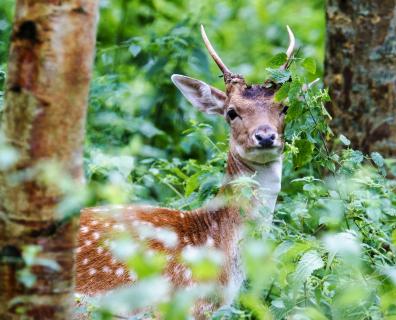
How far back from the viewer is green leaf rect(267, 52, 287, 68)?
4688 millimetres

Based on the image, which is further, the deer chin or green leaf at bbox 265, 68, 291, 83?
the deer chin

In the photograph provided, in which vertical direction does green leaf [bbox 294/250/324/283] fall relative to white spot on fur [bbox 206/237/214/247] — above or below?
above

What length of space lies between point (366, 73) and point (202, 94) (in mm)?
1260

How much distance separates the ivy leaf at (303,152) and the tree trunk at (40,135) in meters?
1.98

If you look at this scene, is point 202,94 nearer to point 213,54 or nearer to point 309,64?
point 213,54

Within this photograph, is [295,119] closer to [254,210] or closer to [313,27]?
[254,210]

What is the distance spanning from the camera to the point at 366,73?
21.7 feet

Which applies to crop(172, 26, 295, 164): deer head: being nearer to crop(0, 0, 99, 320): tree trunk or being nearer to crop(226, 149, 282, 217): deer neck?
crop(226, 149, 282, 217): deer neck

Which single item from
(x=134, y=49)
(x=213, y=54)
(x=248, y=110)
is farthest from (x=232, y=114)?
(x=134, y=49)

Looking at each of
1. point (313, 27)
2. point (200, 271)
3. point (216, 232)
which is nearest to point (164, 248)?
point (216, 232)

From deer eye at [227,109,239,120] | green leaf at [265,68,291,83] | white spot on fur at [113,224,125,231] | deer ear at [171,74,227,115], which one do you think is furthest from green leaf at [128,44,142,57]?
green leaf at [265,68,291,83]

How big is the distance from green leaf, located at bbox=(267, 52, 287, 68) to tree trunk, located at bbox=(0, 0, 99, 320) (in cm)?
184

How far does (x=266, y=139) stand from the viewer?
5.23 m

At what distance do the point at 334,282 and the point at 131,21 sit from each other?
6135 millimetres
